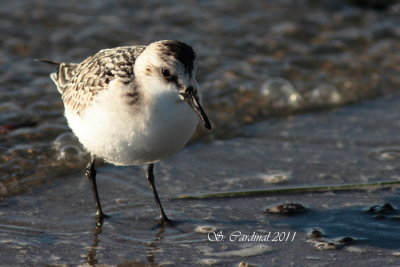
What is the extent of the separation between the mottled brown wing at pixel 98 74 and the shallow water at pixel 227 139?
3.13 feet

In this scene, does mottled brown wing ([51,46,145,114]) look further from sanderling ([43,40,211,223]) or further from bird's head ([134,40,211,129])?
bird's head ([134,40,211,129])

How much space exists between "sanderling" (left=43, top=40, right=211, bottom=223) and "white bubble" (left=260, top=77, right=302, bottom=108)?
3132 millimetres

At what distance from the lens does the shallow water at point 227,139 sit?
532 cm

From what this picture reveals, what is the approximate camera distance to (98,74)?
536 centimetres

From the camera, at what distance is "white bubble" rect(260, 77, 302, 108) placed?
826 cm

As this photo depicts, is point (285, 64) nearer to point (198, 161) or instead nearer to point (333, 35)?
point (333, 35)

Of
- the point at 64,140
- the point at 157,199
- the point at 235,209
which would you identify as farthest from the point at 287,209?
the point at 64,140

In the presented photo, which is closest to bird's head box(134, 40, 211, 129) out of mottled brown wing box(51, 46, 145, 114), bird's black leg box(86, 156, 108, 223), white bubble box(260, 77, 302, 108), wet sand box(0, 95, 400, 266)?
mottled brown wing box(51, 46, 145, 114)

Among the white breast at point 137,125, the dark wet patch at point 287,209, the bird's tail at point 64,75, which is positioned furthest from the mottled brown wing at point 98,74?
the dark wet patch at point 287,209

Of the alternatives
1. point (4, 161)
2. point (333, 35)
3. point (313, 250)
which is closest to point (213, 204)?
point (313, 250)

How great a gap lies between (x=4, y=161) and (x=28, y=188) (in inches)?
24.6

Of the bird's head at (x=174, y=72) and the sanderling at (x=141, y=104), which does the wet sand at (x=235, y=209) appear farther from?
the bird's head at (x=174, y=72)

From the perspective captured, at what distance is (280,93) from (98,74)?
3.50m

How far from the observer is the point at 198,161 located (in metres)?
6.90
